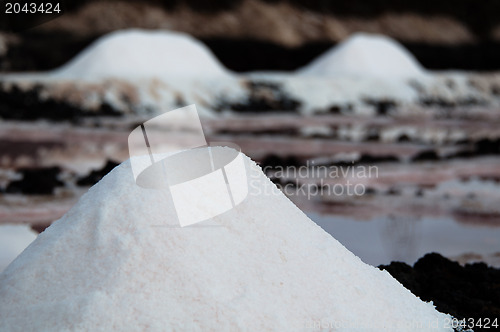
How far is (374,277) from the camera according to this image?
274 centimetres

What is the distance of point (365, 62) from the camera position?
19.1 metres

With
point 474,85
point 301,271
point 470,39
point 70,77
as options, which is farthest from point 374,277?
point 470,39

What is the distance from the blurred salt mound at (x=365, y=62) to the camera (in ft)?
61.8

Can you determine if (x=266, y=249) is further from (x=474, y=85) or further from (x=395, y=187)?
(x=474, y=85)

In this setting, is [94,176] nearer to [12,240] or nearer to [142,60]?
[12,240]

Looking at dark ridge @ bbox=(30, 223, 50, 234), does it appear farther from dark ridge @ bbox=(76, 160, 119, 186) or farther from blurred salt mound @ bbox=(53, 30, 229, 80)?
blurred salt mound @ bbox=(53, 30, 229, 80)

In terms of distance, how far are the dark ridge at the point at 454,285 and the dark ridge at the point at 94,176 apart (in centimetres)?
356

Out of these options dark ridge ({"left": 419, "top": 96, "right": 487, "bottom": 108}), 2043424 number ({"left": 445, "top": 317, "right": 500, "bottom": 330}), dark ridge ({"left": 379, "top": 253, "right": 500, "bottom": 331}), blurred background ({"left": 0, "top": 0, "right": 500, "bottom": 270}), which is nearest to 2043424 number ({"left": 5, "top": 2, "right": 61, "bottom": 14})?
blurred background ({"left": 0, "top": 0, "right": 500, "bottom": 270})

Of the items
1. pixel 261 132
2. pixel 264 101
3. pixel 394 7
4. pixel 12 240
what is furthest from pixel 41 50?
pixel 12 240

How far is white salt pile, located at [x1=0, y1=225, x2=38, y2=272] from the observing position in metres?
3.72

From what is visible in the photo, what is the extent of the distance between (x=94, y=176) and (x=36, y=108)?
236 inches

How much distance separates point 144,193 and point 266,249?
0.50 m

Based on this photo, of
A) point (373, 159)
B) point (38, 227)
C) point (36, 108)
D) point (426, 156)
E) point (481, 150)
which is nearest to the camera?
point (38, 227)

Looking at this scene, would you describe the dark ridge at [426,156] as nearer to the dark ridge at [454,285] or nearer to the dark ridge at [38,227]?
the dark ridge at [454,285]
